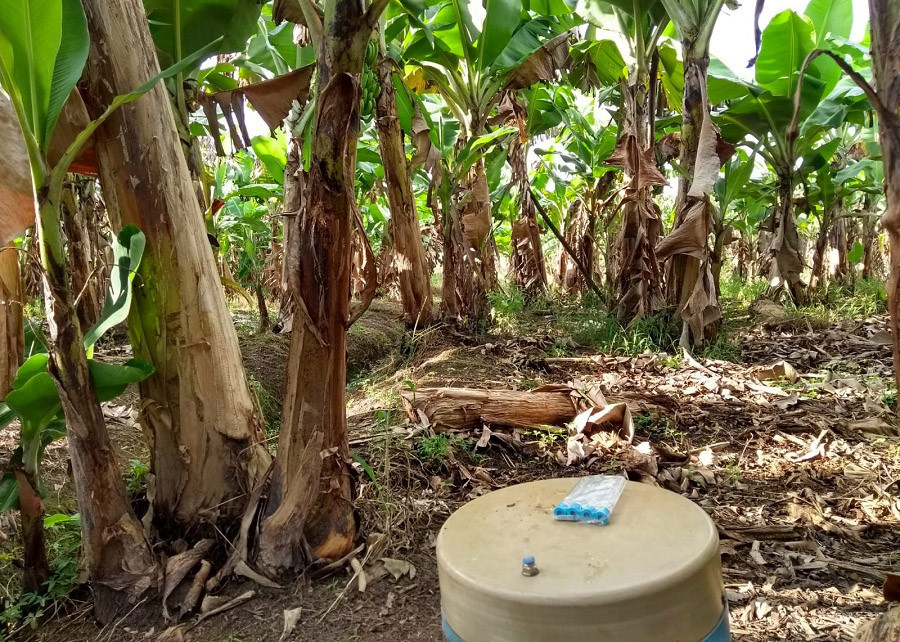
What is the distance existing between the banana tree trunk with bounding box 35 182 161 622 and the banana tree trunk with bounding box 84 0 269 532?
20 centimetres

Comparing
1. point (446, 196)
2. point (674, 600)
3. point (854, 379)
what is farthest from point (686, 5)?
point (674, 600)

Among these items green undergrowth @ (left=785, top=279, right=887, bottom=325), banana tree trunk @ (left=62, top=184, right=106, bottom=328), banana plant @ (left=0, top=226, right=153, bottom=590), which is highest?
banana tree trunk @ (left=62, top=184, right=106, bottom=328)

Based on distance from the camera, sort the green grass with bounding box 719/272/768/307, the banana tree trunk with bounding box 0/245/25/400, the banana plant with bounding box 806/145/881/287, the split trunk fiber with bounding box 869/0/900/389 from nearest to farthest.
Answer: the split trunk fiber with bounding box 869/0/900/389
the banana tree trunk with bounding box 0/245/25/400
the banana plant with bounding box 806/145/881/287
the green grass with bounding box 719/272/768/307

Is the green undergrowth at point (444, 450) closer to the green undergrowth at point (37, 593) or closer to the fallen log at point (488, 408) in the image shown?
the fallen log at point (488, 408)

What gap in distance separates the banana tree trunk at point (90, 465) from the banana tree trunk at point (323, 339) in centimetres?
33

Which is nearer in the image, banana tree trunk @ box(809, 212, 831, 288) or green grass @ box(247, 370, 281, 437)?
green grass @ box(247, 370, 281, 437)

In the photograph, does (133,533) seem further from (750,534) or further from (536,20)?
(536,20)

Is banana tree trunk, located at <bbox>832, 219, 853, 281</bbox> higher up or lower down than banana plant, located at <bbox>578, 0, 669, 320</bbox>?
lower down

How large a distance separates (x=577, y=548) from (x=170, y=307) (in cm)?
131

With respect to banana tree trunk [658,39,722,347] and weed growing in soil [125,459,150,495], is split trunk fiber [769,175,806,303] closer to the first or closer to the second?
banana tree trunk [658,39,722,347]

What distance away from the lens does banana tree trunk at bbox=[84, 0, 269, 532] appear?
1643mm

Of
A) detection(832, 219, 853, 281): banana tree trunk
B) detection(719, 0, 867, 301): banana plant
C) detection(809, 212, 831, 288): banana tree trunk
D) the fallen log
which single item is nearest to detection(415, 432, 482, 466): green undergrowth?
the fallen log

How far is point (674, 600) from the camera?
2.86ft

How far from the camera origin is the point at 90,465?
1490 mm
